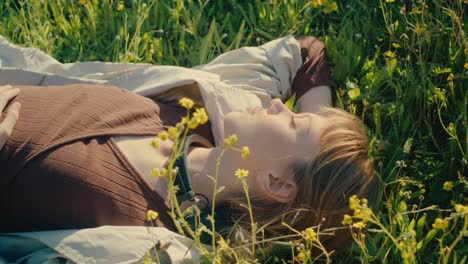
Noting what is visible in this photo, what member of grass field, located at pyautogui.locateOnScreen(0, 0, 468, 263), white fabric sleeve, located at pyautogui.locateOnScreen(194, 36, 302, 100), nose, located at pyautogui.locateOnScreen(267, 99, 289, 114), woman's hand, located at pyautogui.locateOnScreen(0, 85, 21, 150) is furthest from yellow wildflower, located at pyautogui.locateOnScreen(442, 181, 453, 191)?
woman's hand, located at pyautogui.locateOnScreen(0, 85, 21, 150)

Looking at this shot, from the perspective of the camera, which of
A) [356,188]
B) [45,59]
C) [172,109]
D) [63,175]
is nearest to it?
[63,175]

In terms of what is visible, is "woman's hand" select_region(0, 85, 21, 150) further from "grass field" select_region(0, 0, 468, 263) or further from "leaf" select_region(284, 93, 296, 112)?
"leaf" select_region(284, 93, 296, 112)

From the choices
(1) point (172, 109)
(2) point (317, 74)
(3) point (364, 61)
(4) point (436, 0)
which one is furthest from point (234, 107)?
(4) point (436, 0)

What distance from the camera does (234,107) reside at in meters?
2.92

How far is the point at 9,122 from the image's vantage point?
8.24 ft

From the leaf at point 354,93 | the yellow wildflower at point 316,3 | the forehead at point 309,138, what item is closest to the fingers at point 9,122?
the forehead at point 309,138

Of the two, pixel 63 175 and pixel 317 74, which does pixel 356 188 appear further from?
pixel 63 175

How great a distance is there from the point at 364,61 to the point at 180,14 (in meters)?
0.84

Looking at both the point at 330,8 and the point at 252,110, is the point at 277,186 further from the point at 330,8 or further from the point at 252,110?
the point at 330,8

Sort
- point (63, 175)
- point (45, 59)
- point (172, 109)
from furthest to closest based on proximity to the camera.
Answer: point (45, 59) < point (172, 109) < point (63, 175)

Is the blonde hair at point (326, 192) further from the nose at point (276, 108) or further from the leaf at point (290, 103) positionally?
the leaf at point (290, 103)

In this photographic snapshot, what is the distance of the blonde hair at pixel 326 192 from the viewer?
8.50 ft

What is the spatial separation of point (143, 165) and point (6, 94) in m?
0.51

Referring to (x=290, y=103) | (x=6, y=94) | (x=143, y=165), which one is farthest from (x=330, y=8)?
(x=6, y=94)
